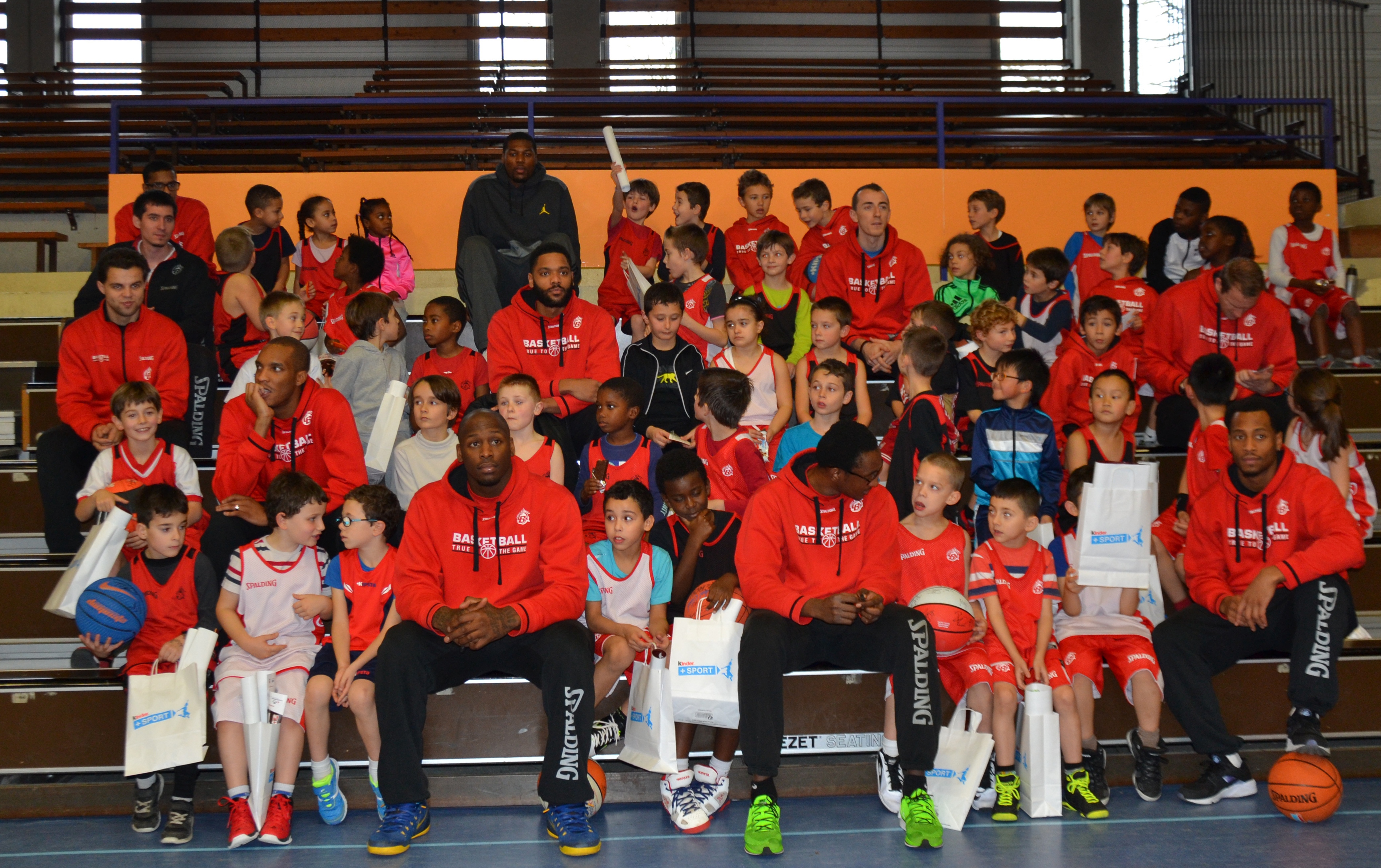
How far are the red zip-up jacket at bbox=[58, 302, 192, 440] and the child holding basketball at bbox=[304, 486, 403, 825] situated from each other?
62.9 inches

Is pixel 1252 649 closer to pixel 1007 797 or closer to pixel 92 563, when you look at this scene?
pixel 1007 797

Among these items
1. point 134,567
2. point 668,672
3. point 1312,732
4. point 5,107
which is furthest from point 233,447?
point 5,107

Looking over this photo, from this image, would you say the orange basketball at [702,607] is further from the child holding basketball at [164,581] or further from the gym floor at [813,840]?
the child holding basketball at [164,581]

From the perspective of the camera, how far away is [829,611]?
3777 millimetres

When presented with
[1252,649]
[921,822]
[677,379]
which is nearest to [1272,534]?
[1252,649]

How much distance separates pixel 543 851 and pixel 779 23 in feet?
38.2

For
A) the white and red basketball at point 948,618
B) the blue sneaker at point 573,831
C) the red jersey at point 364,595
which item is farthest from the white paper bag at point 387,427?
the white and red basketball at point 948,618

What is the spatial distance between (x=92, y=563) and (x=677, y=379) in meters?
2.67

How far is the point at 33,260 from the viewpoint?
418 inches

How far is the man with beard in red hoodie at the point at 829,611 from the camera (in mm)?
3672

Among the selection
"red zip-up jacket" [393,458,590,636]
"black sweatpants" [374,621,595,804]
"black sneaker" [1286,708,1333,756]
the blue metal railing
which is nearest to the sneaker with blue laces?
"black sweatpants" [374,621,595,804]

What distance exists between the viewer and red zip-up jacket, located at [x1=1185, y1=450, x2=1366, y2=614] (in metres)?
4.08

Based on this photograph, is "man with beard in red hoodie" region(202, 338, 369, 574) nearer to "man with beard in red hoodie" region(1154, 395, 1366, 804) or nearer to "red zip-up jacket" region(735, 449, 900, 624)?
"red zip-up jacket" region(735, 449, 900, 624)

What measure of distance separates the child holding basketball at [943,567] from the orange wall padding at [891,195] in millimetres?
4923
